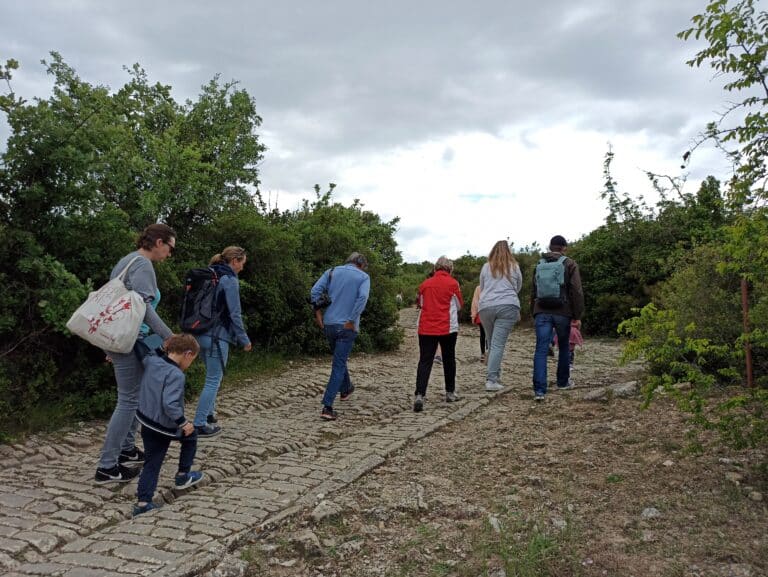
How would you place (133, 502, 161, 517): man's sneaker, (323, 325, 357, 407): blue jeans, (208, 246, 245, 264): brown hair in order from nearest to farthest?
(133, 502, 161, 517): man's sneaker < (208, 246, 245, 264): brown hair < (323, 325, 357, 407): blue jeans

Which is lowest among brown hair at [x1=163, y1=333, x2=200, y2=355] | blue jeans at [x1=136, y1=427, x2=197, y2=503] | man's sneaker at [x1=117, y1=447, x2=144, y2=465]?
man's sneaker at [x1=117, y1=447, x2=144, y2=465]

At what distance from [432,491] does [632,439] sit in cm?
203

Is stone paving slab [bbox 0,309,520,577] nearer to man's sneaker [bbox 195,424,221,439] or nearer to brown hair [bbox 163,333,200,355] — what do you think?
man's sneaker [bbox 195,424,221,439]

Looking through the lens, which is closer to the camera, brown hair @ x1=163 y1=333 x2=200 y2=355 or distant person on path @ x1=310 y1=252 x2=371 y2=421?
brown hair @ x1=163 y1=333 x2=200 y2=355

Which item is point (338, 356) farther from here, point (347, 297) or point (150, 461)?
point (150, 461)

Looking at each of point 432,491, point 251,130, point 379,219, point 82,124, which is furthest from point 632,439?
point 379,219

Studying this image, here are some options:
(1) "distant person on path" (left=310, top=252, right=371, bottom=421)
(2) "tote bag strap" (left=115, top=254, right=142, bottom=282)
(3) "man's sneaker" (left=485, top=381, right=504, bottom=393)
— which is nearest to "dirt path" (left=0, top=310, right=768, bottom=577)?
(1) "distant person on path" (left=310, top=252, right=371, bottom=421)

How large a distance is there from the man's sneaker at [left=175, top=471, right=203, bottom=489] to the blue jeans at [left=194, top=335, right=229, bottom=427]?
1.37 m

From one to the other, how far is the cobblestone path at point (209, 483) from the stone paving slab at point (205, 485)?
0.01m

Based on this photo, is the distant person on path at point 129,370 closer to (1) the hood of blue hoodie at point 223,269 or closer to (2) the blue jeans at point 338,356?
(1) the hood of blue hoodie at point 223,269

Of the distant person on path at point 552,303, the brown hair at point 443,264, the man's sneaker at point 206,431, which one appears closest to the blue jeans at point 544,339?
the distant person on path at point 552,303

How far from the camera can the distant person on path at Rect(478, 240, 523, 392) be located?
877 centimetres

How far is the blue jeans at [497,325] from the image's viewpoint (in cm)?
880

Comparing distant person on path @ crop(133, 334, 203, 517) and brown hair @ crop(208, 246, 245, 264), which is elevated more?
brown hair @ crop(208, 246, 245, 264)
